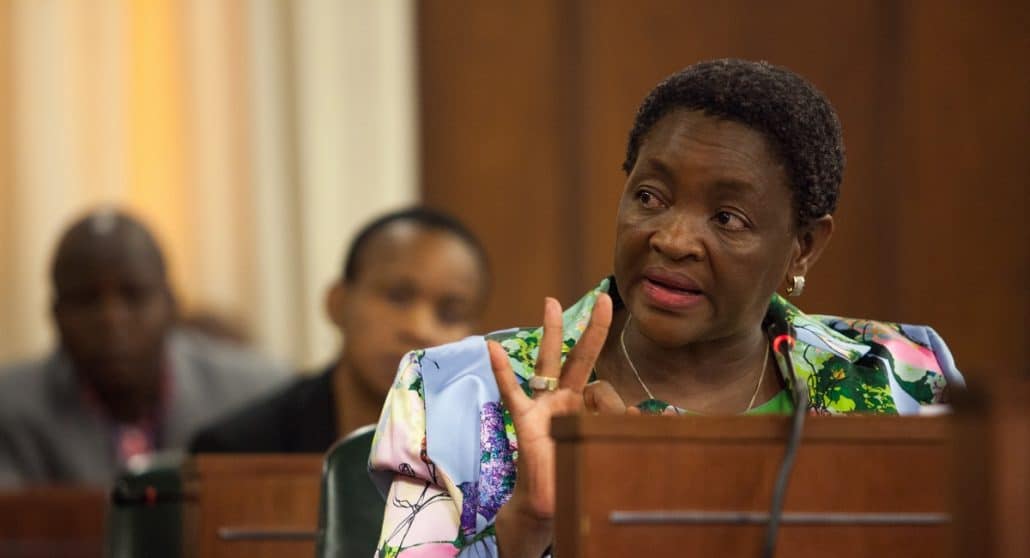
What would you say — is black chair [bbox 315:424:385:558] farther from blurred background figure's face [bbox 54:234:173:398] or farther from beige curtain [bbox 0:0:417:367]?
beige curtain [bbox 0:0:417:367]

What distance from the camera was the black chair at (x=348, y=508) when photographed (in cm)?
218

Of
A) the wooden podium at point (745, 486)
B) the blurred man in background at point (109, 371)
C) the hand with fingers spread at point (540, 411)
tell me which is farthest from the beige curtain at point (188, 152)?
the wooden podium at point (745, 486)

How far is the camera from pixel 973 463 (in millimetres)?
1125

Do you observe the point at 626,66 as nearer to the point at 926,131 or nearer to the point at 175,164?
the point at 926,131

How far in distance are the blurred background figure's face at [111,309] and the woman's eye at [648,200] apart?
305 centimetres

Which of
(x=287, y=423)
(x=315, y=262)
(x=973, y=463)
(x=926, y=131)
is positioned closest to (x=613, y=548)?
(x=973, y=463)

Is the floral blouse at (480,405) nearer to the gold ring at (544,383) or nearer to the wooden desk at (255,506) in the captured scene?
the gold ring at (544,383)

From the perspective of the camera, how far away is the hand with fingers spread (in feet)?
5.32

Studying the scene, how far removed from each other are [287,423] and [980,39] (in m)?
2.40

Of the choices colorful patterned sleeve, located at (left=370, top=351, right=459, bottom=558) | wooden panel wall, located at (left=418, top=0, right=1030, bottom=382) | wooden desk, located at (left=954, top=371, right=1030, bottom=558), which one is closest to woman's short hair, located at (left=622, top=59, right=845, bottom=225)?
Result: colorful patterned sleeve, located at (left=370, top=351, right=459, bottom=558)

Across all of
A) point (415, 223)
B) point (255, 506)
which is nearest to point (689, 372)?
point (255, 506)

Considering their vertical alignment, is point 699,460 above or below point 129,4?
below

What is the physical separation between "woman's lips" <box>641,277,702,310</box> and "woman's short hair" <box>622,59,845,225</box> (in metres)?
0.16

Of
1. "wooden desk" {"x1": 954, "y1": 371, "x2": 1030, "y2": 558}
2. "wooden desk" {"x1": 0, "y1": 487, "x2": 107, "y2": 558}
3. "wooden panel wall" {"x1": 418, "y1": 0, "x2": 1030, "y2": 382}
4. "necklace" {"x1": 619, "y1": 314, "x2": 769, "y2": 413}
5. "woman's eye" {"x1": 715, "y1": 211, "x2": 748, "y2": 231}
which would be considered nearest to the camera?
"wooden desk" {"x1": 954, "y1": 371, "x2": 1030, "y2": 558}
